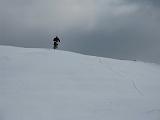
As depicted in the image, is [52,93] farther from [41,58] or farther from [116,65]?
[116,65]

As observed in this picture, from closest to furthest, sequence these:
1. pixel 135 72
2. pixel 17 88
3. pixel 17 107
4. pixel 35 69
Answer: pixel 17 107
pixel 17 88
pixel 35 69
pixel 135 72

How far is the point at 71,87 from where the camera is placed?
1326 cm

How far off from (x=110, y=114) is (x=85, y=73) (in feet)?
7.52

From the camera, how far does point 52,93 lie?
12.9 m

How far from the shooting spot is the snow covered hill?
12203 millimetres

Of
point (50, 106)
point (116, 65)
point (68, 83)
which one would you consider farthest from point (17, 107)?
point (116, 65)

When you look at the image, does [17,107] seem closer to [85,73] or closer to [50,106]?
[50,106]

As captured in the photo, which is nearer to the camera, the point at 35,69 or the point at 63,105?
the point at 63,105

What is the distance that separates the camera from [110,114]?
12.5 meters

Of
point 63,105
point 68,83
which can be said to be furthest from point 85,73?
point 63,105

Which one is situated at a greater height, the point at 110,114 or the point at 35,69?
the point at 35,69

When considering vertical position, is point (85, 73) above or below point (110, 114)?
above

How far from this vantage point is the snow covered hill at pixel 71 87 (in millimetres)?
12203

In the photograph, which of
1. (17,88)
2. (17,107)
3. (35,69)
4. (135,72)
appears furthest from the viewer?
(135,72)
